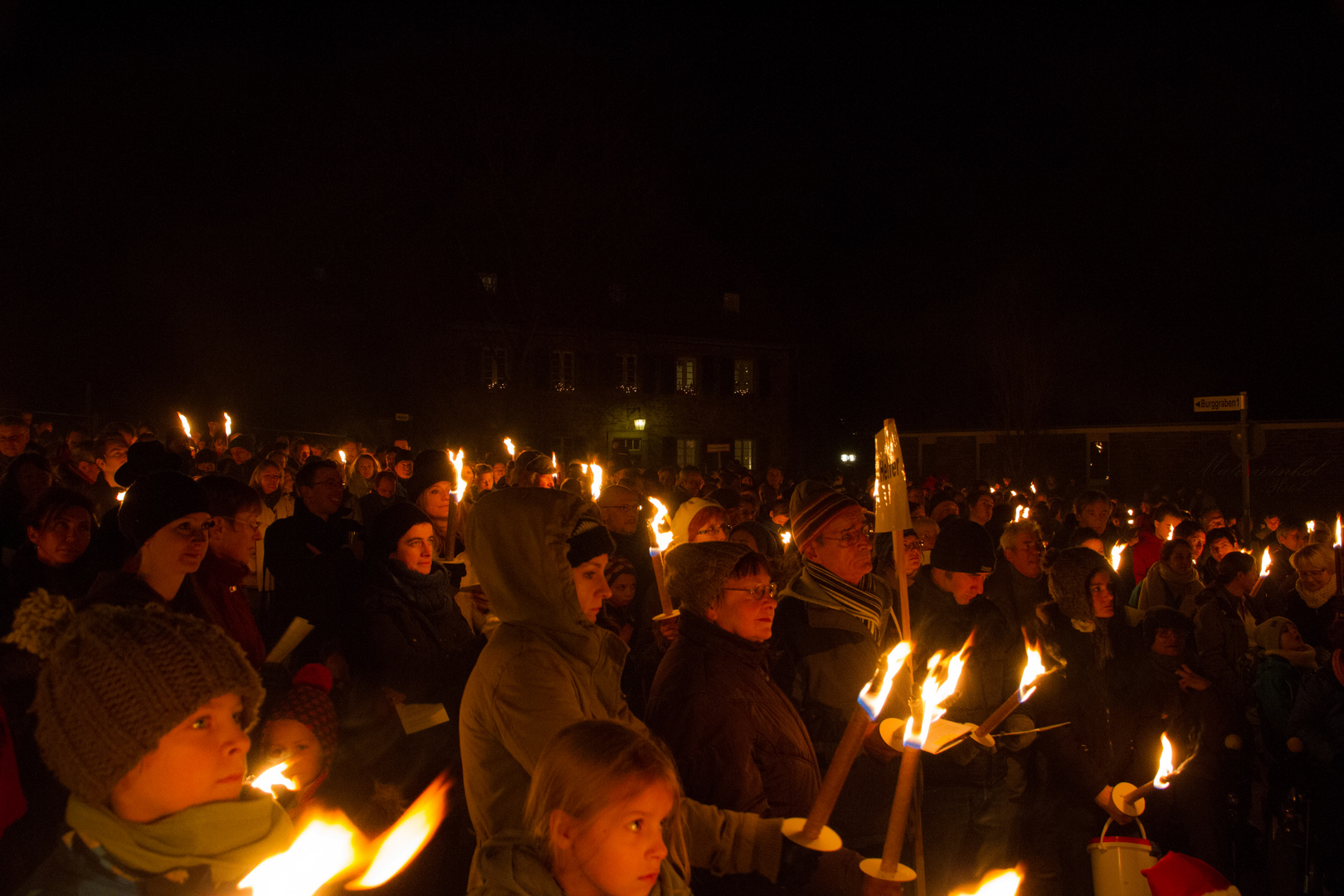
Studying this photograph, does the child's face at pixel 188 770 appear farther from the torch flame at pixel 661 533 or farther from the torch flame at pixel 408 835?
the torch flame at pixel 661 533

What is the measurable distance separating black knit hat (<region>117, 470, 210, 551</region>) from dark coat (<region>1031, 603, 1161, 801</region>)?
13.3 ft

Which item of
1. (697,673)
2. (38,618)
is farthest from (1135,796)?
(38,618)

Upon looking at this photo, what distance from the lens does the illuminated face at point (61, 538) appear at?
399 centimetres

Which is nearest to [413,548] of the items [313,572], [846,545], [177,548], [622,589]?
[313,572]

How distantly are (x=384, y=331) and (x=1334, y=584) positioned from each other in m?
33.0

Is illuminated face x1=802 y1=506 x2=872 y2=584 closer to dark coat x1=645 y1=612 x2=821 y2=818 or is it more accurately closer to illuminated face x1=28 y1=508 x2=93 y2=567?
dark coat x1=645 y1=612 x2=821 y2=818

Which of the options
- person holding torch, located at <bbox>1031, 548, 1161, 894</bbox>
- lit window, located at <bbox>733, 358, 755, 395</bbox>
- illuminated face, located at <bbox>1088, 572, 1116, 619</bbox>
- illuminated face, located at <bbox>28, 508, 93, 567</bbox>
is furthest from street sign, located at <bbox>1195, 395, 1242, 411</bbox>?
lit window, located at <bbox>733, 358, 755, 395</bbox>

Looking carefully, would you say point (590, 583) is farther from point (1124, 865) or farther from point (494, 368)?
point (494, 368)

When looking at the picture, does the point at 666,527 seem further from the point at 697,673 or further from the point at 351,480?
the point at 351,480

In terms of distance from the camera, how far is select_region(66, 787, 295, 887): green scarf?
1794 mm

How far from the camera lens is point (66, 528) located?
4.02 m

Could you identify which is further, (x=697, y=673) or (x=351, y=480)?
(x=351, y=480)

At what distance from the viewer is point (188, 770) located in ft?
6.16

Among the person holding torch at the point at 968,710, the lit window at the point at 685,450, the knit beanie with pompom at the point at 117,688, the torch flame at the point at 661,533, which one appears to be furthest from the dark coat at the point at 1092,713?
the lit window at the point at 685,450
